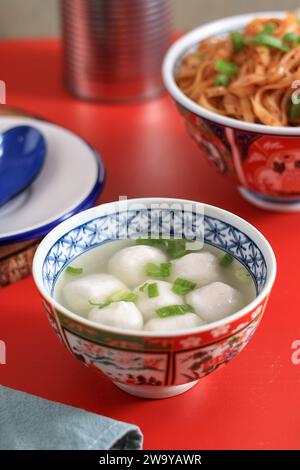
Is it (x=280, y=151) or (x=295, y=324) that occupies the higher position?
(x=280, y=151)

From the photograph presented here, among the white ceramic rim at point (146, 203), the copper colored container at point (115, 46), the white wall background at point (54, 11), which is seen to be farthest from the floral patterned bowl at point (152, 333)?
the white wall background at point (54, 11)

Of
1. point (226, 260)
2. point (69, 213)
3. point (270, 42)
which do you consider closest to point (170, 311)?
point (226, 260)

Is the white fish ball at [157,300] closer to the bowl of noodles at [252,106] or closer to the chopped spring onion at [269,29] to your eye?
the bowl of noodles at [252,106]

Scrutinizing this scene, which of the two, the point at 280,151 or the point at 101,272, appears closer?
the point at 101,272

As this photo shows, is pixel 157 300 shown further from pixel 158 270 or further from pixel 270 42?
pixel 270 42

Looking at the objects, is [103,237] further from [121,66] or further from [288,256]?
[121,66]

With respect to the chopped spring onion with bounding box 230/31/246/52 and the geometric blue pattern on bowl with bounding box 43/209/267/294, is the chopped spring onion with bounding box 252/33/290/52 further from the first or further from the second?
the geometric blue pattern on bowl with bounding box 43/209/267/294
